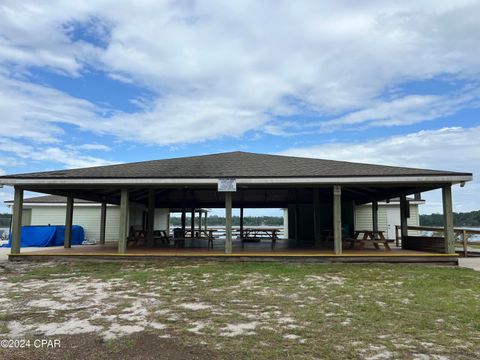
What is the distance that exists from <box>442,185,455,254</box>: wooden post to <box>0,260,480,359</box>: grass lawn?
1.71 m

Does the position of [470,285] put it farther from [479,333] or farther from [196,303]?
[196,303]

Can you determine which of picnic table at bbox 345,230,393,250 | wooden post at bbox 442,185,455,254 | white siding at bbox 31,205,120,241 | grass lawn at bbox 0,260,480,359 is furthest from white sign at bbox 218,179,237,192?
white siding at bbox 31,205,120,241

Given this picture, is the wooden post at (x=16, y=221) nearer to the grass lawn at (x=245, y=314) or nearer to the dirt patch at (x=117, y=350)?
the grass lawn at (x=245, y=314)

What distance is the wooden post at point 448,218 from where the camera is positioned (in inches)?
383

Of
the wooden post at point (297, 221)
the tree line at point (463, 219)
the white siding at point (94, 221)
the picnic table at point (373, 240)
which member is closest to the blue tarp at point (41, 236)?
the white siding at point (94, 221)

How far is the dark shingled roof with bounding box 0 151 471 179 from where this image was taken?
33.0ft

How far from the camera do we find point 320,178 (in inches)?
389

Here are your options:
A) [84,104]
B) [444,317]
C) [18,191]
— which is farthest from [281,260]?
[84,104]

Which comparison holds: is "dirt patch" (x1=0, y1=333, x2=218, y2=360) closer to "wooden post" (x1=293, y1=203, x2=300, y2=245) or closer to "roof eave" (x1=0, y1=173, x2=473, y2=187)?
"roof eave" (x1=0, y1=173, x2=473, y2=187)

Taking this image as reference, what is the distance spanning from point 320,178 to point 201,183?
3151 millimetres

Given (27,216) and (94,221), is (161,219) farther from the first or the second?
(27,216)

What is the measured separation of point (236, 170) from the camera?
10.7 m

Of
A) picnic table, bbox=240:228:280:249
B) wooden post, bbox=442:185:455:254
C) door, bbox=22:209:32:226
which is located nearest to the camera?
wooden post, bbox=442:185:455:254

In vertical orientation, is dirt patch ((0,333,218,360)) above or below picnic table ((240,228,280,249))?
below
